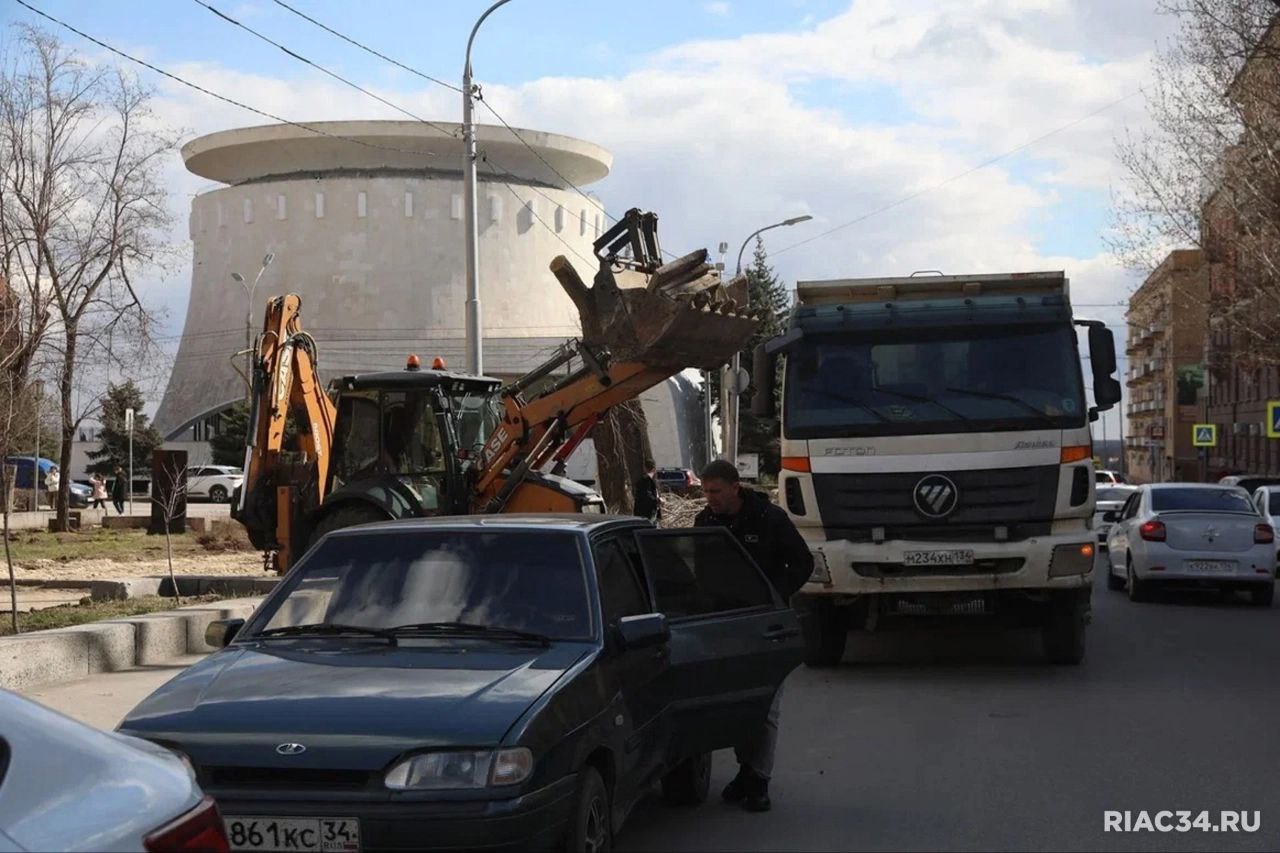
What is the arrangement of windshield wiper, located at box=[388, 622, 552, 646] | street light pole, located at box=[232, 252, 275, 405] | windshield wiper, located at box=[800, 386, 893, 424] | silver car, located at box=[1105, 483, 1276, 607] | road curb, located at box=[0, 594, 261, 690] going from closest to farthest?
1. windshield wiper, located at box=[388, 622, 552, 646]
2. road curb, located at box=[0, 594, 261, 690]
3. windshield wiper, located at box=[800, 386, 893, 424]
4. street light pole, located at box=[232, 252, 275, 405]
5. silver car, located at box=[1105, 483, 1276, 607]

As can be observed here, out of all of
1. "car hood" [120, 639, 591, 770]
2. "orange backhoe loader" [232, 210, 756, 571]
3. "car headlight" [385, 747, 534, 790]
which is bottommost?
"car headlight" [385, 747, 534, 790]

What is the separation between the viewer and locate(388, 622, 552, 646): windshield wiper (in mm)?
6281

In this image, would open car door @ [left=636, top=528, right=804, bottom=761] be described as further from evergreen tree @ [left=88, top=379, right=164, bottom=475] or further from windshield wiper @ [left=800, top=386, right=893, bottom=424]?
evergreen tree @ [left=88, top=379, right=164, bottom=475]

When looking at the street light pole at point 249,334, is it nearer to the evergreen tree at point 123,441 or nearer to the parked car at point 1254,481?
the evergreen tree at point 123,441

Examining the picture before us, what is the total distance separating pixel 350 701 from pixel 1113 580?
19328 millimetres

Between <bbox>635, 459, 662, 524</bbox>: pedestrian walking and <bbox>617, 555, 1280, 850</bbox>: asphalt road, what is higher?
<bbox>635, 459, 662, 524</bbox>: pedestrian walking

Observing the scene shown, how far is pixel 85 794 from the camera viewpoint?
10.5 feet

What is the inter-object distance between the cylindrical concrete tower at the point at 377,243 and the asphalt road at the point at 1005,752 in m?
77.2

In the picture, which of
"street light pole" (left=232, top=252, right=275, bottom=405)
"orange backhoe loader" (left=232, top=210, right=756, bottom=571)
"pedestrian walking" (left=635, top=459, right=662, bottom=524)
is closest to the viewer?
"orange backhoe loader" (left=232, top=210, right=756, bottom=571)

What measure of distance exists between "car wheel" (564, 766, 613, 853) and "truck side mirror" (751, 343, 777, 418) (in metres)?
7.26

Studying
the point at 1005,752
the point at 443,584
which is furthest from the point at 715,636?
the point at 1005,752

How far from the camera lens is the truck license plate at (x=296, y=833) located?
521 cm

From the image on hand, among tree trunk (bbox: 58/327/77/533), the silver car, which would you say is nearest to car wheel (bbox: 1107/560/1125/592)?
the silver car

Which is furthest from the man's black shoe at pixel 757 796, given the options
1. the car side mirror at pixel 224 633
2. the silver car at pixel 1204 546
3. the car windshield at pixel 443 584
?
the silver car at pixel 1204 546
